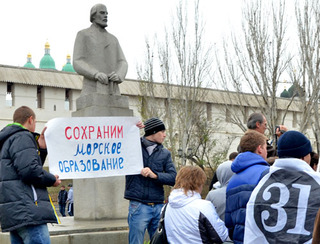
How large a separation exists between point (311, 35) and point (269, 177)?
Answer: 24.7 meters

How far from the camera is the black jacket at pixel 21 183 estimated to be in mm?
5379

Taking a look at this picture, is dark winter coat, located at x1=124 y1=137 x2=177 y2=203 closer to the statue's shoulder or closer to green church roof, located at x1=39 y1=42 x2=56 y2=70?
the statue's shoulder

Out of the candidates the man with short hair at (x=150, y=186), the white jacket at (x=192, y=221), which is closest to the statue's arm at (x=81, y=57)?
the man with short hair at (x=150, y=186)

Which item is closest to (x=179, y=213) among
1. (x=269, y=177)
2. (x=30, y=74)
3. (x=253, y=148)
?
(x=253, y=148)

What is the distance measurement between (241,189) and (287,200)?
1005 mm

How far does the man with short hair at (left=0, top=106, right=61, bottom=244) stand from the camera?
538 cm

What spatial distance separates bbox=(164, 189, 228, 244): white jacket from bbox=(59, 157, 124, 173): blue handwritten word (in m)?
2.40

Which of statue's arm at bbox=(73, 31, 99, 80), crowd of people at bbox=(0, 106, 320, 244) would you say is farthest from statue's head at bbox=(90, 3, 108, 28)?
crowd of people at bbox=(0, 106, 320, 244)

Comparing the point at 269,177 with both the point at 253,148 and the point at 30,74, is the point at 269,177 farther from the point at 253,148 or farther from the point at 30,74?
the point at 30,74

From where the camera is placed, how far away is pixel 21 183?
5.45 meters

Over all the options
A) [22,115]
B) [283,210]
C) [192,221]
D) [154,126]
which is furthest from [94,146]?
[283,210]

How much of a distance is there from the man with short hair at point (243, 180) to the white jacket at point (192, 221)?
0.38 feet

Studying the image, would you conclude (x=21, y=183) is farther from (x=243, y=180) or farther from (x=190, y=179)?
(x=243, y=180)

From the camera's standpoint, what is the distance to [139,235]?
6.81 meters
